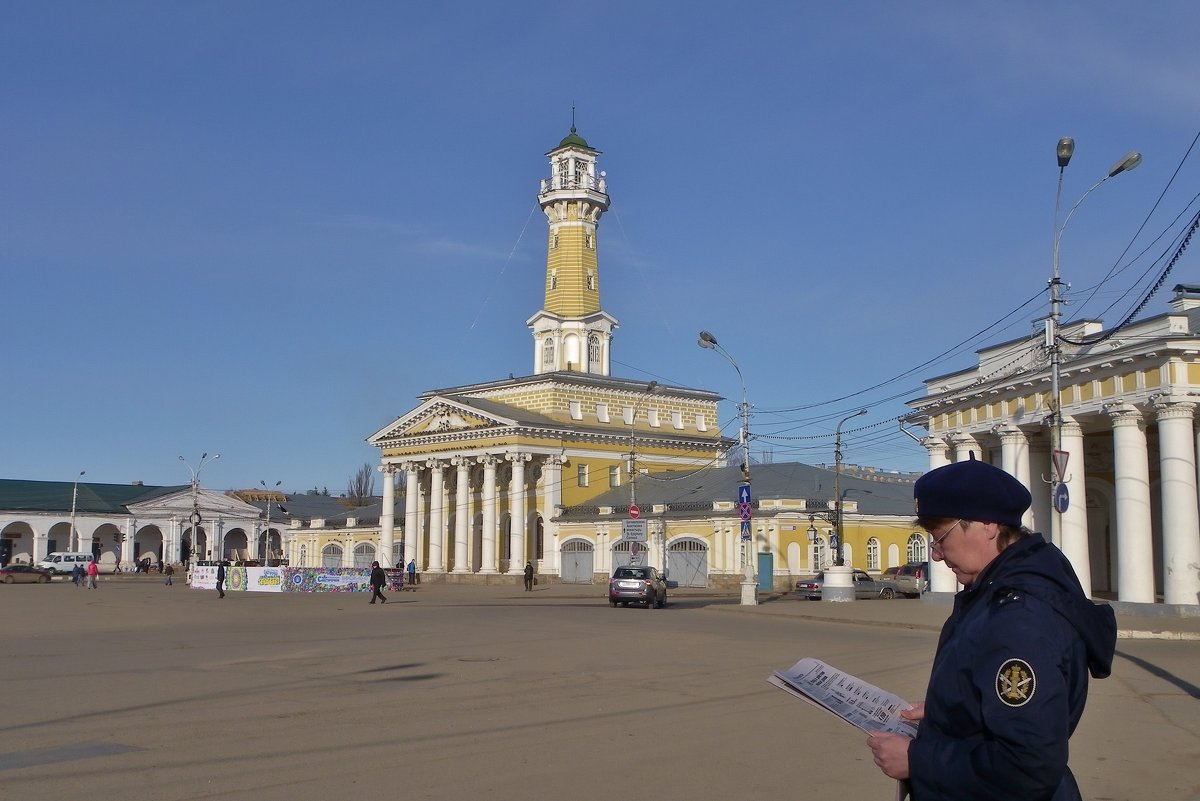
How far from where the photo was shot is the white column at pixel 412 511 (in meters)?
78.3

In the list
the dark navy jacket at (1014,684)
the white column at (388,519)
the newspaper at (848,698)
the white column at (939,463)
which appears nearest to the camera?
the dark navy jacket at (1014,684)

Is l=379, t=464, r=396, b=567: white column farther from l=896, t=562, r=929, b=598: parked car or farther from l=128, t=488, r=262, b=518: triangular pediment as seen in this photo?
l=896, t=562, r=929, b=598: parked car

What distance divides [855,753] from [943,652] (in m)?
7.65

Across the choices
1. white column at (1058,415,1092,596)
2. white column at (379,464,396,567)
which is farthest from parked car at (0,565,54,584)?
white column at (1058,415,1092,596)

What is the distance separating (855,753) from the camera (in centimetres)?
1043

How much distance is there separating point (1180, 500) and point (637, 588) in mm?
18500

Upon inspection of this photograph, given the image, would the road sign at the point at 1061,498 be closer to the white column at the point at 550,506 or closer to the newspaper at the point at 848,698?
the newspaper at the point at 848,698

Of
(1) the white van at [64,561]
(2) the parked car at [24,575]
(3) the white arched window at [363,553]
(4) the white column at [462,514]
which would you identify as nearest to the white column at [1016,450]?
(4) the white column at [462,514]

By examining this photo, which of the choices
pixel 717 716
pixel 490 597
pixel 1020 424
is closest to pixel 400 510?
pixel 490 597

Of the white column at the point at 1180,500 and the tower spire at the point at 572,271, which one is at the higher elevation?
the tower spire at the point at 572,271

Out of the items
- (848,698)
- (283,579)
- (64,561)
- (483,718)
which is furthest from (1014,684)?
(64,561)

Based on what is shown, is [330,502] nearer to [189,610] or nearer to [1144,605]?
[189,610]

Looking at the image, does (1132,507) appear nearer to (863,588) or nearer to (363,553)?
(863,588)

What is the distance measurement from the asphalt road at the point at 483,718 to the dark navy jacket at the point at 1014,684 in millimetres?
5585
